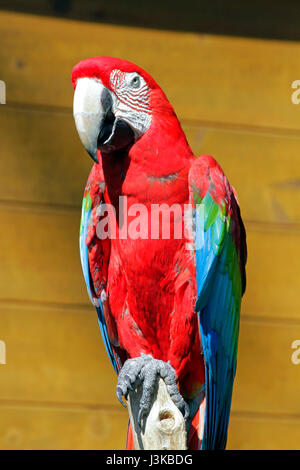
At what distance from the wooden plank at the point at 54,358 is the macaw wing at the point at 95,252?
17.2 inches

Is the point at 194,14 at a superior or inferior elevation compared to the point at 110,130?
superior

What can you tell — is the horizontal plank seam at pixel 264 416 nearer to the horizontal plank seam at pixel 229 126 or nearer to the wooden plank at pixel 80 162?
the wooden plank at pixel 80 162

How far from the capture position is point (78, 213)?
190cm

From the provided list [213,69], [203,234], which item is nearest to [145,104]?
[203,234]

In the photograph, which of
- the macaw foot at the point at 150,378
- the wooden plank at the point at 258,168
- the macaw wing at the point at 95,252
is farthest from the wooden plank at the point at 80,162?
the macaw foot at the point at 150,378

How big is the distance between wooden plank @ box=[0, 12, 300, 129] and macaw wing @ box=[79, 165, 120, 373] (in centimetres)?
56

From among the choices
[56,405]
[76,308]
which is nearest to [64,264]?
[76,308]

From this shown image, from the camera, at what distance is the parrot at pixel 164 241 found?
1319 mm

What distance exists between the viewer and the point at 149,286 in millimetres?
1359

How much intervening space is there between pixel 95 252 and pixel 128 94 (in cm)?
34

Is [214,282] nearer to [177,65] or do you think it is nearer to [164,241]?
[164,241]

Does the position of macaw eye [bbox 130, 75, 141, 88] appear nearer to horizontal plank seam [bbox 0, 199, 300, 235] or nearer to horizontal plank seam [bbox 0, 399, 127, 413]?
horizontal plank seam [bbox 0, 199, 300, 235]

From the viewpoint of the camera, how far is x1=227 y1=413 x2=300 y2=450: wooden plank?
1884 millimetres

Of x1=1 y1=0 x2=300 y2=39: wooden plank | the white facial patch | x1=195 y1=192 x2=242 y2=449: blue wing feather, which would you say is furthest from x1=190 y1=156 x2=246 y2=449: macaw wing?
x1=1 y1=0 x2=300 y2=39: wooden plank
